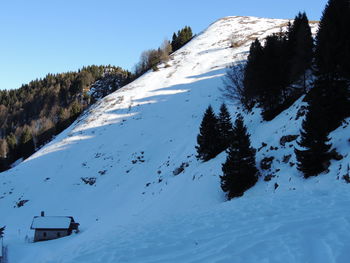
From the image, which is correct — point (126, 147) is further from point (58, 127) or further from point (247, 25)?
point (247, 25)

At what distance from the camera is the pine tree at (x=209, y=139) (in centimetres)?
3047

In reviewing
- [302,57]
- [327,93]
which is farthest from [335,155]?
[302,57]

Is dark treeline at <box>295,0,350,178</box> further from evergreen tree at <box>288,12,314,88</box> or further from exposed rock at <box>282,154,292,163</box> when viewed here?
evergreen tree at <box>288,12,314,88</box>

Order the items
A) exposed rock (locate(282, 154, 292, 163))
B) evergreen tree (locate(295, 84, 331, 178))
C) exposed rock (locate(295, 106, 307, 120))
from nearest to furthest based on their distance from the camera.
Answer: evergreen tree (locate(295, 84, 331, 178)), exposed rock (locate(282, 154, 292, 163)), exposed rock (locate(295, 106, 307, 120))

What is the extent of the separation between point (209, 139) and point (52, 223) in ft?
67.1

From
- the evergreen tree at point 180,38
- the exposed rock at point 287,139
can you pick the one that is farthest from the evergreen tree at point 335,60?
the evergreen tree at point 180,38

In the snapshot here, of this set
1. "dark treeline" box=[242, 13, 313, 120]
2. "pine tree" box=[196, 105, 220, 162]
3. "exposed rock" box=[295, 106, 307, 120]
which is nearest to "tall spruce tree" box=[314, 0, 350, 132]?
"exposed rock" box=[295, 106, 307, 120]

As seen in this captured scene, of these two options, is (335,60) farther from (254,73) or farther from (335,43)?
(254,73)

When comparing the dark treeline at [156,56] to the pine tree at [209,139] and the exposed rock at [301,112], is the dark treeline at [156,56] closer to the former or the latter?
the pine tree at [209,139]

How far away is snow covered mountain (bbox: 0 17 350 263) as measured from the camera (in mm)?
6828

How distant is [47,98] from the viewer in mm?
131000

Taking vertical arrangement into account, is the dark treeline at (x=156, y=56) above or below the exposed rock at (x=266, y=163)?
above

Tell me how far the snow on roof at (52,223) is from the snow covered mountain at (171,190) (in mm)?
1723

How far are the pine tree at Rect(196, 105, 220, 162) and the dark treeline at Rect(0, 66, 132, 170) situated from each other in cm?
7205
